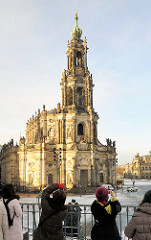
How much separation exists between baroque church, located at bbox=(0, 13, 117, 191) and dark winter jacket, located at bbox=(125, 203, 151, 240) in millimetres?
40891

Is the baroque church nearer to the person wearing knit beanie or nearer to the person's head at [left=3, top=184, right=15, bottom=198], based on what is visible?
the person's head at [left=3, top=184, right=15, bottom=198]

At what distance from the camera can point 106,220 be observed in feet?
16.3

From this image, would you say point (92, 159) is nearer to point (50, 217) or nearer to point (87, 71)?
point (87, 71)

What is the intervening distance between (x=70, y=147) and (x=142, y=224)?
1723 inches

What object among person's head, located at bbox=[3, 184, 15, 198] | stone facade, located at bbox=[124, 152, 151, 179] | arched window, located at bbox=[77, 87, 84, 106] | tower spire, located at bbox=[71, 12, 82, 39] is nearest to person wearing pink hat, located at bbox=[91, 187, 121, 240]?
person's head, located at bbox=[3, 184, 15, 198]

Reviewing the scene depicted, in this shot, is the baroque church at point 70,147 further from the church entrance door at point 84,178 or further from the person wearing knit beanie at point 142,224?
the person wearing knit beanie at point 142,224

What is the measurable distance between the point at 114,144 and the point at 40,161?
18187mm

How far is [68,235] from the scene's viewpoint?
29.7 ft

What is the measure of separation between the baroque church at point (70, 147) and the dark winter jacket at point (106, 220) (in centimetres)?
3970

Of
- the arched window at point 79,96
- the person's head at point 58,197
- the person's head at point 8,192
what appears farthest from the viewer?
the arched window at point 79,96

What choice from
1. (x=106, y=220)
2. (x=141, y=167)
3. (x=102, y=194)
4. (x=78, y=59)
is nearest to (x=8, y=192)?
(x=102, y=194)

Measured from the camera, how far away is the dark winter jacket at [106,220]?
4.93 meters

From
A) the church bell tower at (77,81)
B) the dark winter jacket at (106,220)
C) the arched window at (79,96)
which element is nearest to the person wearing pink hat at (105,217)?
the dark winter jacket at (106,220)

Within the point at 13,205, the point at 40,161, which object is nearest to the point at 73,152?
the point at 40,161
